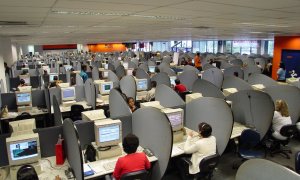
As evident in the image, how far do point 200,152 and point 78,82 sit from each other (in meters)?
4.95

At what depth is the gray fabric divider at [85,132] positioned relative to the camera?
3.34m

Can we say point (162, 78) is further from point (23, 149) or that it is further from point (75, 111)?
point (23, 149)

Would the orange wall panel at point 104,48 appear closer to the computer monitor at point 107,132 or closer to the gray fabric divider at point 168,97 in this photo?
the gray fabric divider at point 168,97

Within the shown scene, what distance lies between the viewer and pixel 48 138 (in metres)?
3.18

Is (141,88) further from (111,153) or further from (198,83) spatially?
(111,153)

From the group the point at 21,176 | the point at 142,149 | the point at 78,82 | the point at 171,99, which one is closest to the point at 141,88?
the point at 78,82

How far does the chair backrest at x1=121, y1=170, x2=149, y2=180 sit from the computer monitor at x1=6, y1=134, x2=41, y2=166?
1.10 metres

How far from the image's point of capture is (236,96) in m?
4.68

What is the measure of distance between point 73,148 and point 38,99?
356cm

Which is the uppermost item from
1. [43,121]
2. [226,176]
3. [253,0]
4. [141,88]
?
[253,0]

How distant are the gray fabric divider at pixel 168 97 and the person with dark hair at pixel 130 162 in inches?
84.9

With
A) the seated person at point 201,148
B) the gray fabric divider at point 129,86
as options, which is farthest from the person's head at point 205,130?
the gray fabric divider at point 129,86

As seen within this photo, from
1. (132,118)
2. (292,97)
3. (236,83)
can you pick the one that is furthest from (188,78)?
(132,118)

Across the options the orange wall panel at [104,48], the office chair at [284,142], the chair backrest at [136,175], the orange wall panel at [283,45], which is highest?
the orange wall panel at [104,48]
